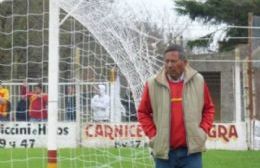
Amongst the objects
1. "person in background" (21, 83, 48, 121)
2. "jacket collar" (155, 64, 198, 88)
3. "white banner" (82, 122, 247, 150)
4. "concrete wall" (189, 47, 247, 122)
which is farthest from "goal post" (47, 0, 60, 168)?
"concrete wall" (189, 47, 247, 122)

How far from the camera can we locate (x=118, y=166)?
43.7 feet

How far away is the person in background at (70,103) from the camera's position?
55.7 feet

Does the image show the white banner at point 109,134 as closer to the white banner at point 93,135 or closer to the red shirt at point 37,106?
the white banner at point 93,135

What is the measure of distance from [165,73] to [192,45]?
26.5 m

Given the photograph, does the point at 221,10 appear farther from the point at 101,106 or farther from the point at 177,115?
the point at 177,115

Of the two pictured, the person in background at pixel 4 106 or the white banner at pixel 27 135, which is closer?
the person in background at pixel 4 106

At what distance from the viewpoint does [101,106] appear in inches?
682

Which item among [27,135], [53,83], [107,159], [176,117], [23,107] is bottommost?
[107,159]

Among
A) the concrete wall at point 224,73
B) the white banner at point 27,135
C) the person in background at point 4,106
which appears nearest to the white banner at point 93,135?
the white banner at point 27,135

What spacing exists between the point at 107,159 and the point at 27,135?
4.97 m

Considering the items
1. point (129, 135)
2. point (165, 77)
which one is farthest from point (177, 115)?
point (129, 135)

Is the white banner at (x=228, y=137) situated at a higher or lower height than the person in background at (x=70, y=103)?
lower

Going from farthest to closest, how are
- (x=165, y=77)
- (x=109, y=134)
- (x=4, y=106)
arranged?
1. (x=109, y=134)
2. (x=4, y=106)
3. (x=165, y=77)

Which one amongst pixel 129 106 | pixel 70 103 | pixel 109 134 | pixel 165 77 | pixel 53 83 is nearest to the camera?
pixel 165 77
